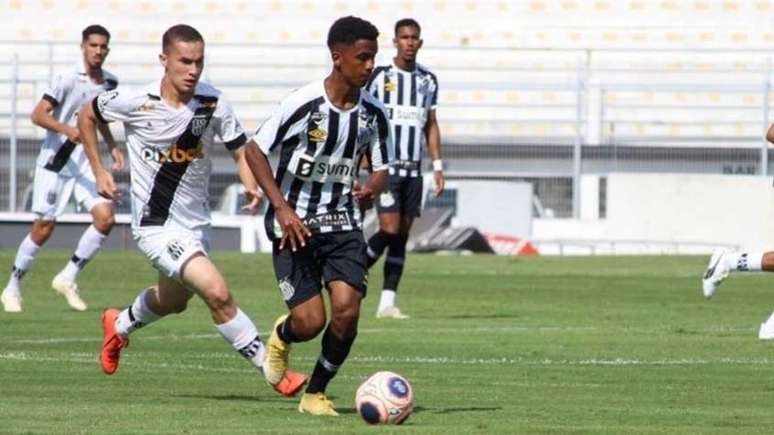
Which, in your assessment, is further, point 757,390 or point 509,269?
point 509,269

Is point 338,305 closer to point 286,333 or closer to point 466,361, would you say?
point 286,333

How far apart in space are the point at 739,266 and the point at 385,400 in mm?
6883

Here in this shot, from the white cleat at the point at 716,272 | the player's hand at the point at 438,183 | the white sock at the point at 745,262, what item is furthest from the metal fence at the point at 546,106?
the white sock at the point at 745,262

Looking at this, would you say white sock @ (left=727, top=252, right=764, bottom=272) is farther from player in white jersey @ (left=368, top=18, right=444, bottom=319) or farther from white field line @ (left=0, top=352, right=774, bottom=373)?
player in white jersey @ (left=368, top=18, right=444, bottom=319)

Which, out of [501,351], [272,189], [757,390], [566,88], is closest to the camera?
[272,189]

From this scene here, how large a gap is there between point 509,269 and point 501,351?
12.1 metres

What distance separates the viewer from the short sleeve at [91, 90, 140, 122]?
1173cm

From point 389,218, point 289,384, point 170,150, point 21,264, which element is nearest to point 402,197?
point 389,218

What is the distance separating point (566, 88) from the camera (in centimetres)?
3784

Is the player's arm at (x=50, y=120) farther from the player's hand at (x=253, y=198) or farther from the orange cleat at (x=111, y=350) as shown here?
the player's hand at (x=253, y=198)

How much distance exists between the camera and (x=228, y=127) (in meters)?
11.8

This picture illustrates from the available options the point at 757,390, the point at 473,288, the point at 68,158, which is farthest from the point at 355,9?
the point at 757,390

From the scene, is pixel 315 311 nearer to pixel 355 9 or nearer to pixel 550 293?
pixel 550 293

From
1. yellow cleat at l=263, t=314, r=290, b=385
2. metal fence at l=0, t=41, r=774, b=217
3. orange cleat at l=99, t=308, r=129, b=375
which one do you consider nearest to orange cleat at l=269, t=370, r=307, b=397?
yellow cleat at l=263, t=314, r=290, b=385
